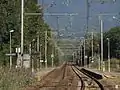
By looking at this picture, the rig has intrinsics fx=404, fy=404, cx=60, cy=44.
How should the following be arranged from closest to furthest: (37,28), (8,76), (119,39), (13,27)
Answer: (8,76) < (13,27) < (37,28) < (119,39)

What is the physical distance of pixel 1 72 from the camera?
2208 centimetres

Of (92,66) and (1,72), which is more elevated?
(1,72)

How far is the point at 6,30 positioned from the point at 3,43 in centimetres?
331

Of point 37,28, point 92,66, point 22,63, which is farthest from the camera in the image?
point 92,66

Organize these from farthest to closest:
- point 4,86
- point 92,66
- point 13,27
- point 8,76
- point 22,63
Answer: point 92,66, point 13,27, point 22,63, point 8,76, point 4,86

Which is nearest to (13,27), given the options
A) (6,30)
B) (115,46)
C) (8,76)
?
(6,30)

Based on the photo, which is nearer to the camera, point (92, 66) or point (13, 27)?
point (13, 27)

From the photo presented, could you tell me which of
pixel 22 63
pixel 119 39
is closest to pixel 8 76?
pixel 22 63

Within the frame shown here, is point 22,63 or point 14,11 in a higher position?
point 14,11

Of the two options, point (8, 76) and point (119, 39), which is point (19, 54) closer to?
point (8, 76)

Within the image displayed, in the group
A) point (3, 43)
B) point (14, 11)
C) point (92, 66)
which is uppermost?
point (14, 11)

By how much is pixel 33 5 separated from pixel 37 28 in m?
5.35

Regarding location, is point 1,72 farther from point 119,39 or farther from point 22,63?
point 119,39

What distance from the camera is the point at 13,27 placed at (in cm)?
7575
